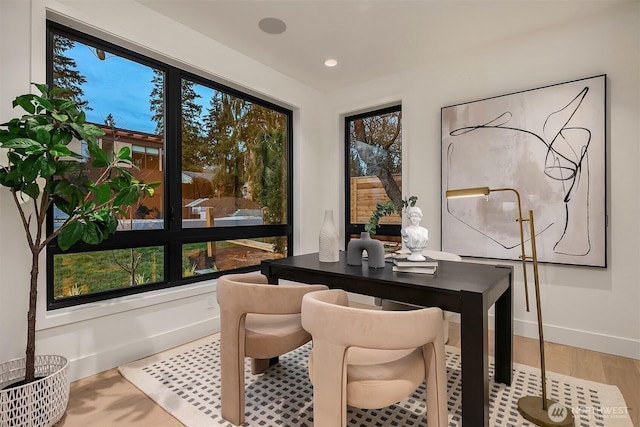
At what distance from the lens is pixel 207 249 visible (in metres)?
3.03

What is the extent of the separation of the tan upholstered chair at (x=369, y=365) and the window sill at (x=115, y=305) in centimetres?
172

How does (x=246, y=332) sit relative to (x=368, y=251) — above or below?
below

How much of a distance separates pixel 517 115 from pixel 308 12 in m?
1.98

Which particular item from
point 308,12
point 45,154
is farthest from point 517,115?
point 45,154

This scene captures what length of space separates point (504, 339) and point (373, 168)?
244 cm

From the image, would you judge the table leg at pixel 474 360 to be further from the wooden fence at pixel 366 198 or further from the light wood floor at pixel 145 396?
the wooden fence at pixel 366 198

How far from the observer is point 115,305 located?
7.52 feet

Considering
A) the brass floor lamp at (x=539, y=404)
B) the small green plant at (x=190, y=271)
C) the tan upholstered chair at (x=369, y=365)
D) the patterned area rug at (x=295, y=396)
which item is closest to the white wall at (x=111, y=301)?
the small green plant at (x=190, y=271)

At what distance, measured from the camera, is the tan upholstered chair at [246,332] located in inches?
61.6

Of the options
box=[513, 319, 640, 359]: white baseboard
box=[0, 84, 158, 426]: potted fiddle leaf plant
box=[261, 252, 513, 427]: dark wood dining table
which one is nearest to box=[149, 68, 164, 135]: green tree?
box=[0, 84, 158, 426]: potted fiddle leaf plant

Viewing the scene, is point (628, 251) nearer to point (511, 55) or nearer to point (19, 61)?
point (511, 55)

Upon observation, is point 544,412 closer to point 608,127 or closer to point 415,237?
point 415,237

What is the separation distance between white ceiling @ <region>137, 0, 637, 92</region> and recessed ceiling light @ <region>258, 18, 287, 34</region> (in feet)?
0.15

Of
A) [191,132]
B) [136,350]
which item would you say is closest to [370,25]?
[191,132]
